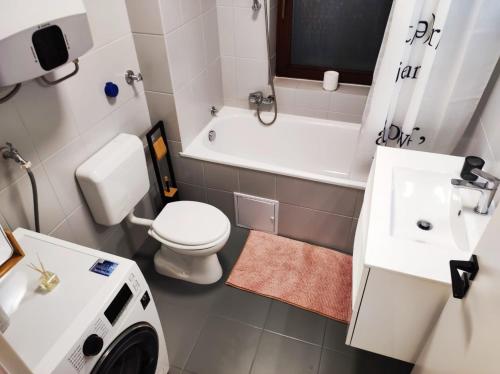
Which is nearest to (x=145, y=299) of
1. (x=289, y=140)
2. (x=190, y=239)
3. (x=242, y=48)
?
(x=190, y=239)

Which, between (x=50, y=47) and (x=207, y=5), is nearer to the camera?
(x=50, y=47)

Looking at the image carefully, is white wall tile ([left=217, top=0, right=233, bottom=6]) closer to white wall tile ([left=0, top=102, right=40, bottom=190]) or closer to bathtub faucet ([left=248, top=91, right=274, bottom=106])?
bathtub faucet ([left=248, top=91, right=274, bottom=106])

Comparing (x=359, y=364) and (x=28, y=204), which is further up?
(x=28, y=204)

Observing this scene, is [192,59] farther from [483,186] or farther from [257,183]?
[483,186]

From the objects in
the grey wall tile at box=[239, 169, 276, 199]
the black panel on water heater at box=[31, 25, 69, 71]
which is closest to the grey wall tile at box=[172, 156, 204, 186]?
the grey wall tile at box=[239, 169, 276, 199]

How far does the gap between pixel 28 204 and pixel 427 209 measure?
1.46m

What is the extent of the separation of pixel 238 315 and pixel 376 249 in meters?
1.00

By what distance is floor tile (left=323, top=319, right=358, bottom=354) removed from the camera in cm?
166

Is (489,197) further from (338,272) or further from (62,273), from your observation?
(62,273)

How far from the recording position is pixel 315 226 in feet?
6.85

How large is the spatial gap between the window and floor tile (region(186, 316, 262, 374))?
1667mm

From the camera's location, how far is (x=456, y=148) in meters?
1.69

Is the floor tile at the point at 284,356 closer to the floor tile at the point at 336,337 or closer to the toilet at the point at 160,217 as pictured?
the floor tile at the point at 336,337

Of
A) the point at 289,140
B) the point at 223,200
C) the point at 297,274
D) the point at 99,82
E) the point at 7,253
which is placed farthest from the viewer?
the point at 289,140
